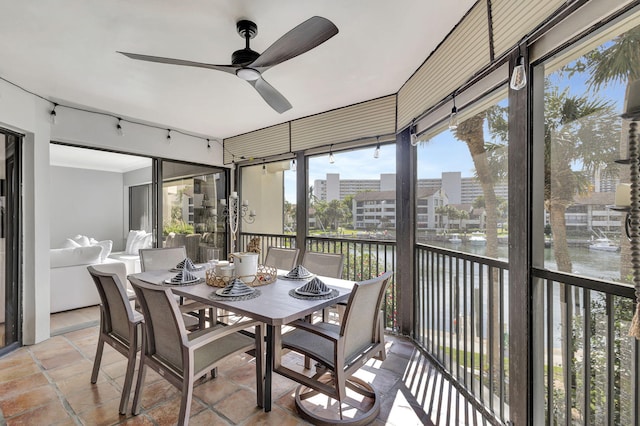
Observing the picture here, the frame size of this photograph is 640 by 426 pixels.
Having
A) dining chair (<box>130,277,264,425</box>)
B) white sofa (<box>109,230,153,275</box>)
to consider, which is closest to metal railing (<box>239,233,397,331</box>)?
dining chair (<box>130,277,264,425</box>)

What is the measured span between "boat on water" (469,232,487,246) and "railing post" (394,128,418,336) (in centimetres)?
86

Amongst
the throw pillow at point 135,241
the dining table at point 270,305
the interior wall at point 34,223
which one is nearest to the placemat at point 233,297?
the dining table at point 270,305

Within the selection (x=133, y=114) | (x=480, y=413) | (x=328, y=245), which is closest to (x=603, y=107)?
(x=480, y=413)

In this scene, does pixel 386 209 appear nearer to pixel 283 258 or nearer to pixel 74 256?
pixel 283 258

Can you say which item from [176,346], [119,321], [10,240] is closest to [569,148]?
[176,346]

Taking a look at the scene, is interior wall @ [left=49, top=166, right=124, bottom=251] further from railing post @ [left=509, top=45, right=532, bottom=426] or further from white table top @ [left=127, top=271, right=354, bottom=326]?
railing post @ [left=509, top=45, right=532, bottom=426]

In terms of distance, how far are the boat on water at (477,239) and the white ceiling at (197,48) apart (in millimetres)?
1484

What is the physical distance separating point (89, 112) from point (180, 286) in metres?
2.87

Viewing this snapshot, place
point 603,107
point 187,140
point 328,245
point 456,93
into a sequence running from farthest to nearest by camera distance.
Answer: point 187,140, point 328,245, point 456,93, point 603,107

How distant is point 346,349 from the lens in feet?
5.42

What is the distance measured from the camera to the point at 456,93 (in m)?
2.17

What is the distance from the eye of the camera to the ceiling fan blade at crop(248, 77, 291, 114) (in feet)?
7.43

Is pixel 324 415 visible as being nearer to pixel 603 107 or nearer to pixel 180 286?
pixel 180 286

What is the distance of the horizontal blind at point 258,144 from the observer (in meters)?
4.33
